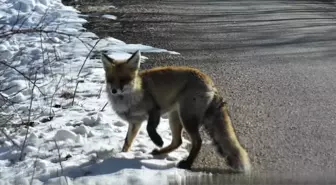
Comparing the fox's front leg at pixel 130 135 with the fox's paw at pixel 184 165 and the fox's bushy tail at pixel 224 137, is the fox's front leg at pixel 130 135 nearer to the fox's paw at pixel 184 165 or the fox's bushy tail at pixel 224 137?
the fox's paw at pixel 184 165

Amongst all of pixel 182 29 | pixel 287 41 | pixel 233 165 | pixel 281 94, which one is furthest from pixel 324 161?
pixel 182 29

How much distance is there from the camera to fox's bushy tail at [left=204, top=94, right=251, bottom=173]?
18.6 feet

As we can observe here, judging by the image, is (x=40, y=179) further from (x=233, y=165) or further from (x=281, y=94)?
(x=281, y=94)

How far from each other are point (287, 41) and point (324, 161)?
7.31 metres

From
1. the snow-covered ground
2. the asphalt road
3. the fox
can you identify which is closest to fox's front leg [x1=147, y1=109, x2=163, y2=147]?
the fox

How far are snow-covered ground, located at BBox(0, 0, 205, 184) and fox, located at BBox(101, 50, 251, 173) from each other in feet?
0.83

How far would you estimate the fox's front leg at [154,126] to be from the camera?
6121 mm

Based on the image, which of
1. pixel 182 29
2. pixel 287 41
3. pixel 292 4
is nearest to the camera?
pixel 287 41

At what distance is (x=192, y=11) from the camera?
1789 centimetres

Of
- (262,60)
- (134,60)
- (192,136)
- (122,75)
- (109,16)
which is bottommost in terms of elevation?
(262,60)

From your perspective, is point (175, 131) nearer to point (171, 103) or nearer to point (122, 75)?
point (171, 103)

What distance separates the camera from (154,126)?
6148 millimetres

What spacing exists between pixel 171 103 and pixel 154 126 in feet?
1.02

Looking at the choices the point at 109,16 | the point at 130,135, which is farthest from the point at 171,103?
the point at 109,16
